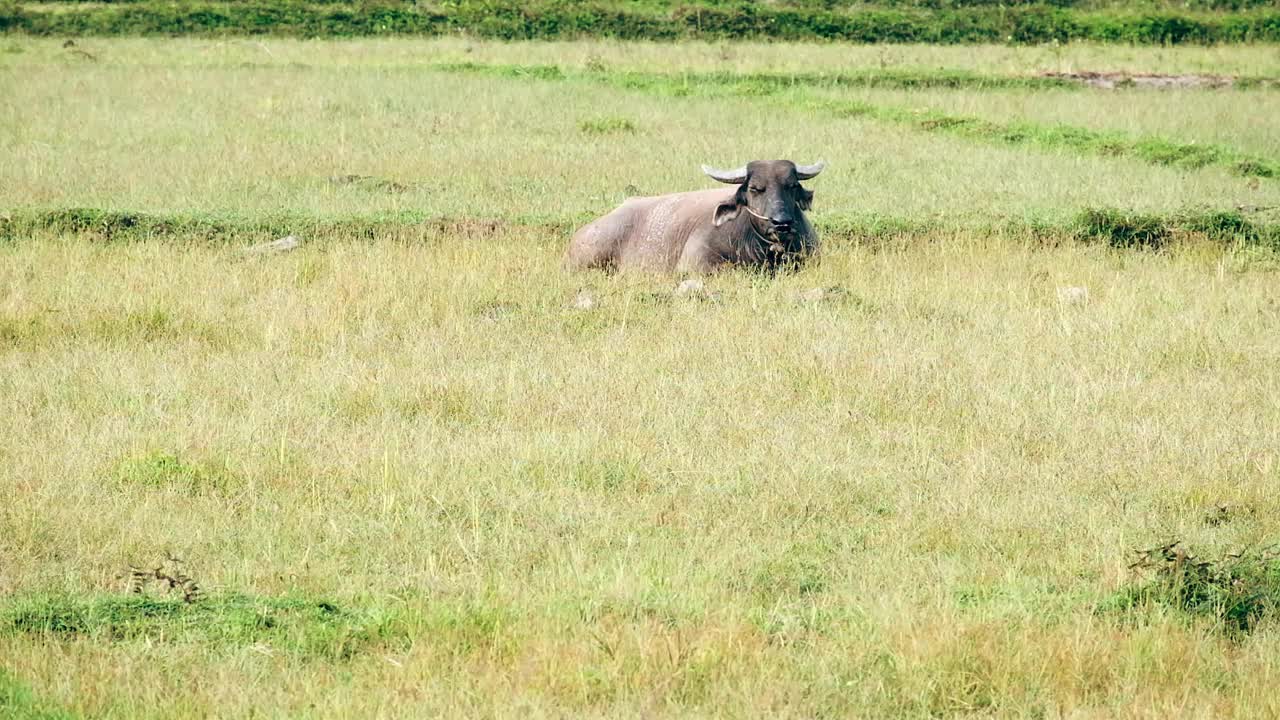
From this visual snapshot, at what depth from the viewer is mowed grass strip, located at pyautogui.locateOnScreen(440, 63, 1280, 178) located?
39.3 feet

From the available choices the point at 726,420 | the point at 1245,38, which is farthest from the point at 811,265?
the point at 1245,38

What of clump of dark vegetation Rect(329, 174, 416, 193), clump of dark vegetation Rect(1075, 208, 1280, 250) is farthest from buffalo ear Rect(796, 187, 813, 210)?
clump of dark vegetation Rect(329, 174, 416, 193)

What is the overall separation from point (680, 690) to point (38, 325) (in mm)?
4365

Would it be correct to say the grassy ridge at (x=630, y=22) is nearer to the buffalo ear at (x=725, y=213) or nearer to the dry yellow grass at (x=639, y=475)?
the buffalo ear at (x=725, y=213)

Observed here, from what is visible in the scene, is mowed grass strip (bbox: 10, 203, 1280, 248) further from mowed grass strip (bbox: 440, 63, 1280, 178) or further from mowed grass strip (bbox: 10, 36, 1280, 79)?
mowed grass strip (bbox: 10, 36, 1280, 79)

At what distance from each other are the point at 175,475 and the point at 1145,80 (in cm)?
1516

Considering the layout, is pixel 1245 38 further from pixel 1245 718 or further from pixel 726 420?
pixel 1245 718

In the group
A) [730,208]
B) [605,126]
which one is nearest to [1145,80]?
[605,126]

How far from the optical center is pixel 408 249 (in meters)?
8.38

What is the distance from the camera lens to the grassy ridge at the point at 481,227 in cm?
869

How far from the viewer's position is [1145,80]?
1772cm

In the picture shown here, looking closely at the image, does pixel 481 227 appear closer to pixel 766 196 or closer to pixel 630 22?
pixel 766 196

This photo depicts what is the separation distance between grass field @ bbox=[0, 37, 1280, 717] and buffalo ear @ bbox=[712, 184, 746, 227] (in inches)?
19.6

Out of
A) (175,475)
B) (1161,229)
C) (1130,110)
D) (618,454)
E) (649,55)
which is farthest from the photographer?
(649,55)
